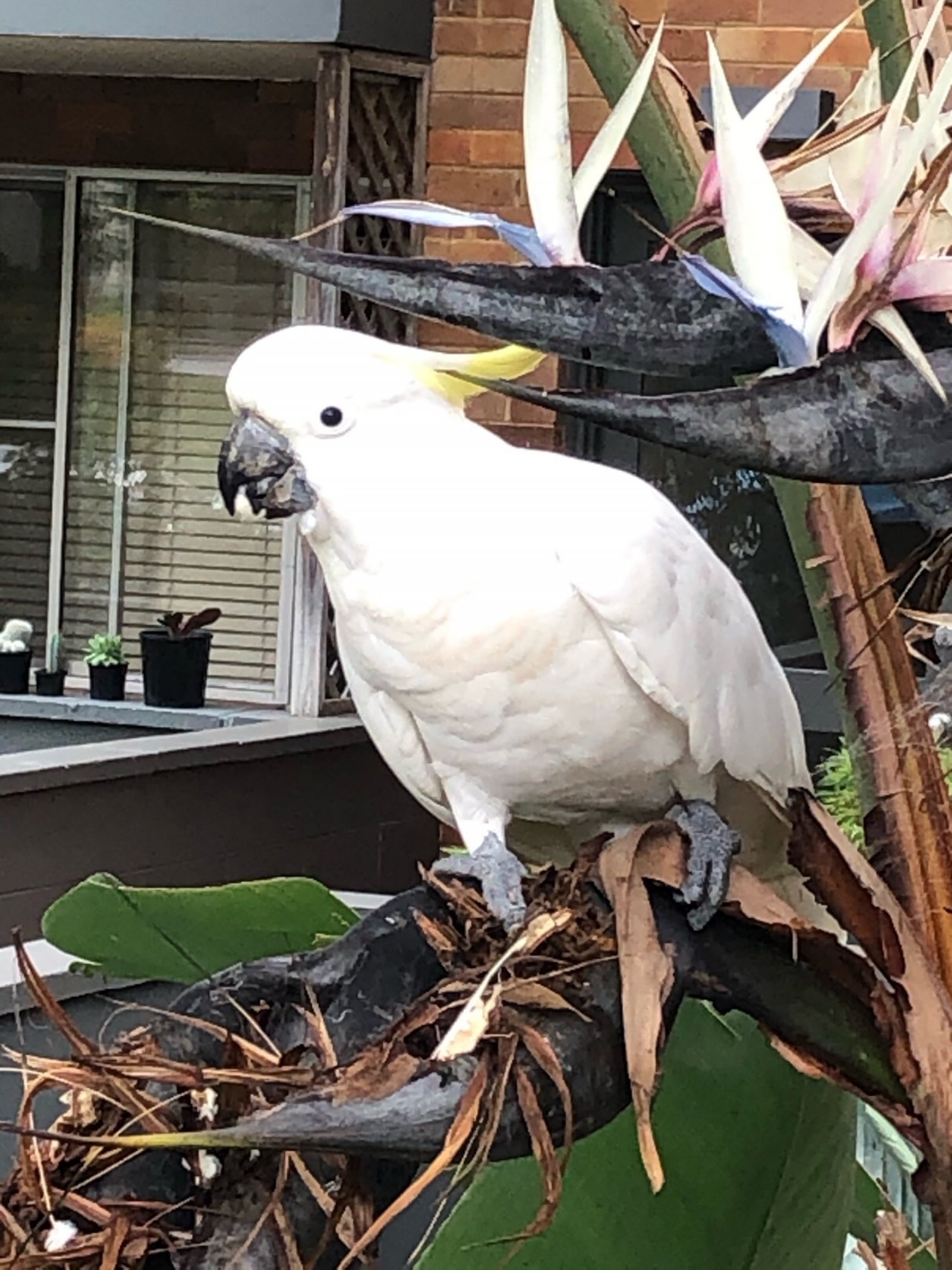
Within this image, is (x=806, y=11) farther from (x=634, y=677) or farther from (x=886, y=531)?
(x=634, y=677)

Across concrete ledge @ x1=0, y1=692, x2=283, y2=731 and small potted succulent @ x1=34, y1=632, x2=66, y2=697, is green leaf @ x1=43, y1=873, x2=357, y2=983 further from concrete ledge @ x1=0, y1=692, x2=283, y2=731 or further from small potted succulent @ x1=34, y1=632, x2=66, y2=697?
small potted succulent @ x1=34, y1=632, x2=66, y2=697

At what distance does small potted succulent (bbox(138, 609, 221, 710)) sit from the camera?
3451 mm

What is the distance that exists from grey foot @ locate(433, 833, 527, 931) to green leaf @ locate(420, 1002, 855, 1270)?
9cm

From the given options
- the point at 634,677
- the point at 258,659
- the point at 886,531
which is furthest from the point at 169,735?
the point at 634,677

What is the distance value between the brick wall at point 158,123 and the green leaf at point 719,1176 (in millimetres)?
3160

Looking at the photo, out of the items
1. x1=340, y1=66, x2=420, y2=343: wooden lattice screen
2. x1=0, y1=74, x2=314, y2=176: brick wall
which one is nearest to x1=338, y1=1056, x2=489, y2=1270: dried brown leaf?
x1=340, y1=66, x2=420, y2=343: wooden lattice screen

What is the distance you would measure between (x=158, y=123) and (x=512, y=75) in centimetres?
120

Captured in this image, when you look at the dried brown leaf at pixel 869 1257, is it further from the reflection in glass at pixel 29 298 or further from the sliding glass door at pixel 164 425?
the reflection in glass at pixel 29 298

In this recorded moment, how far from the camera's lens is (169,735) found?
3160 millimetres

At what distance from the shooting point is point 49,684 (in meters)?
3.67

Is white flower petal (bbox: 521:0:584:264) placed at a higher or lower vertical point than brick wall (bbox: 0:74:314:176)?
lower

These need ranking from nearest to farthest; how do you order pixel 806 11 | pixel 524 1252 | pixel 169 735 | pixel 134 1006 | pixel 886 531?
1. pixel 134 1006
2. pixel 524 1252
3. pixel 886 531
4. pixel 806 11
5. pixel 169 735

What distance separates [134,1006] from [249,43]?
248 centimetres

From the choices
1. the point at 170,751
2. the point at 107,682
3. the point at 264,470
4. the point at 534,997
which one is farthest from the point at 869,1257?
the point at 107,682
